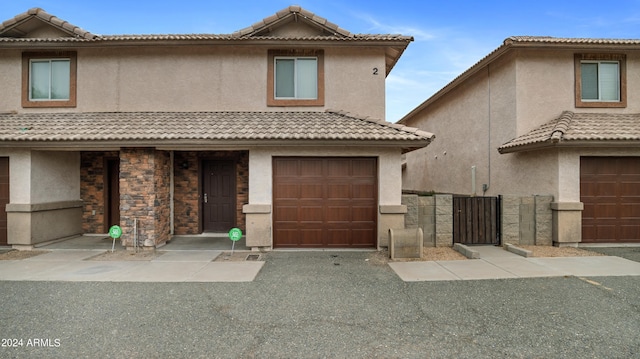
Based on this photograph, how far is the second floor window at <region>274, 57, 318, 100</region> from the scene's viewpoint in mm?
9734

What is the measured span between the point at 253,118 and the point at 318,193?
3.01 meters

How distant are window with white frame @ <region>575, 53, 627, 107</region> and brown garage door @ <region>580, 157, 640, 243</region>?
240 centimetres

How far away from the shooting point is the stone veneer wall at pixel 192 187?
10.3 m

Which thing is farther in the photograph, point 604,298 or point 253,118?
point 253,118

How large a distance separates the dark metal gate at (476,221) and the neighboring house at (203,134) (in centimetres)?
200

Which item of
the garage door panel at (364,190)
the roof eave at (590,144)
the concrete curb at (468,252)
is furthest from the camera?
the garage door panel at (364,190)

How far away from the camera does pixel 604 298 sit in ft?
16.6

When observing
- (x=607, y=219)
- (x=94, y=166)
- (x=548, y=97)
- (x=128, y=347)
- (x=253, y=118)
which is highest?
(x=548, y=97)

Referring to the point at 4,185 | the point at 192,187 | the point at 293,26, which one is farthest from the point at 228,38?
the point at 4,185

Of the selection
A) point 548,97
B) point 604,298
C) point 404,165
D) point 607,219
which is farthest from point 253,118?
point 404,165

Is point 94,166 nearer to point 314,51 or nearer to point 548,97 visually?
point 314,51

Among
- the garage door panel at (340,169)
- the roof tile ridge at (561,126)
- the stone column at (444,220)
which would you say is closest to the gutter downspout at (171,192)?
the garage door panel at (340,169)

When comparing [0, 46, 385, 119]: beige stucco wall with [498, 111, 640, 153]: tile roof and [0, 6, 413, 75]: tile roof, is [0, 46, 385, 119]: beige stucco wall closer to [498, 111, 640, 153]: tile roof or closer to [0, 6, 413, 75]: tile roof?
[0, 6, 413, 75]: tile roof

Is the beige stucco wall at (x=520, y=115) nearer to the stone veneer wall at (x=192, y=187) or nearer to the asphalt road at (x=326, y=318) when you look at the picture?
the asphalt road at (x=326, y=318)
